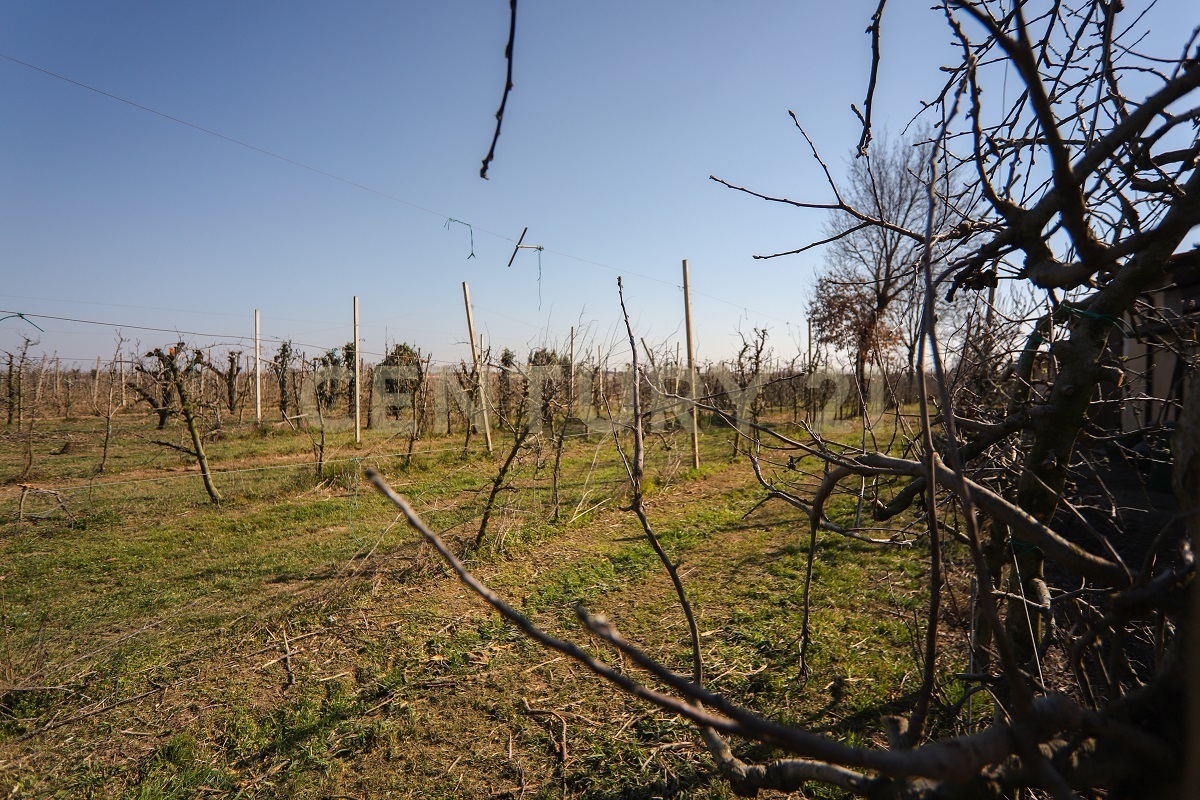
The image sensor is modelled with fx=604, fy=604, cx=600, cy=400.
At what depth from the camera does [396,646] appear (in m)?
3.81

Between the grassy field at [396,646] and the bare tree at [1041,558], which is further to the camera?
the grassy field at [396,646]

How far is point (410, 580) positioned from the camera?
4.84 m

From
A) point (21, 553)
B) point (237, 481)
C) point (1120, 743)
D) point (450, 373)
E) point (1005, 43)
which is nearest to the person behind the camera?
point (1120, 743)

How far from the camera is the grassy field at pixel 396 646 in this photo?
2.72 meters

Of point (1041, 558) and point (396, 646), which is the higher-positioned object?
point (1041, 558)

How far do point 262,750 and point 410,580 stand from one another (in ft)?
6.60

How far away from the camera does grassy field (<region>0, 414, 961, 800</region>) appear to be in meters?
2.72

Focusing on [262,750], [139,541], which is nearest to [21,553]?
[139,541]

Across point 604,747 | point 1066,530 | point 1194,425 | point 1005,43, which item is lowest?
point 604,747

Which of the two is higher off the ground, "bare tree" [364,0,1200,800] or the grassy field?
"bare tree" [364,0,1200,800]

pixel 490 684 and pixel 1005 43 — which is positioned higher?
pixel 1005 43

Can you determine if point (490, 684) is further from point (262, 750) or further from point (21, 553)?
point (21, 553)

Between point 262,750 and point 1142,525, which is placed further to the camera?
point 1142,525

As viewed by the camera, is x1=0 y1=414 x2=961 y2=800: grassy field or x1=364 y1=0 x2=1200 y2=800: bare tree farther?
x1=0 y1=414 x2=961 y2=800: grassy field
